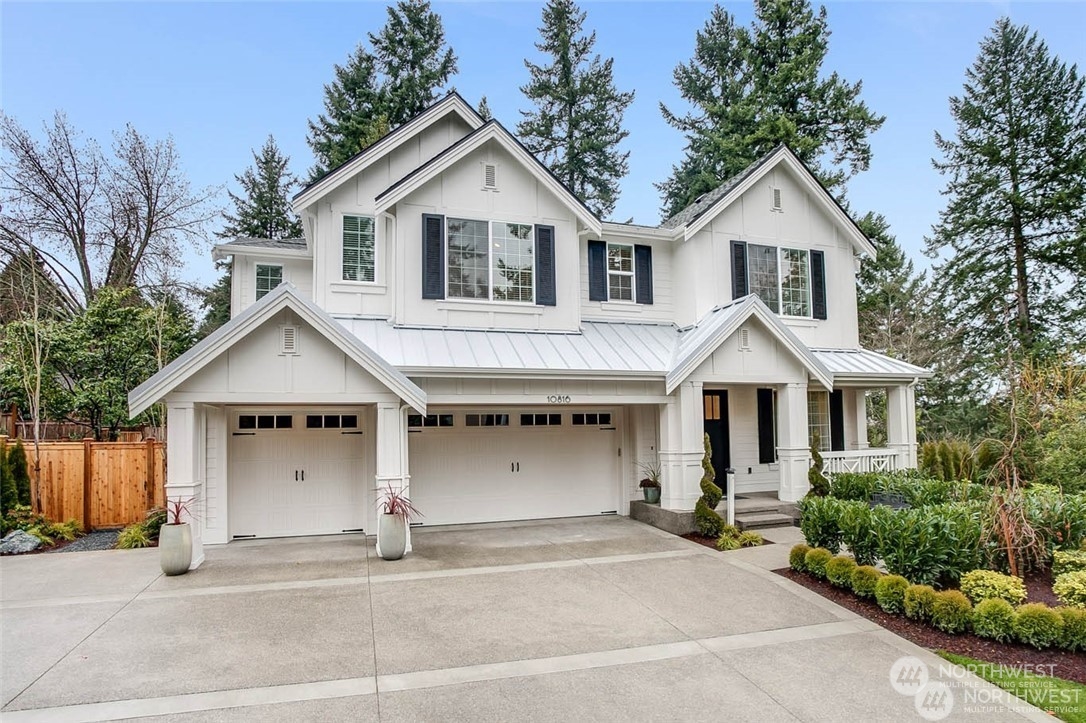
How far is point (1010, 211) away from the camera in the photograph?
21469mm

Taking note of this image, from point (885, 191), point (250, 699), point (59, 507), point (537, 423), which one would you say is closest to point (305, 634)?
point (250, 699)

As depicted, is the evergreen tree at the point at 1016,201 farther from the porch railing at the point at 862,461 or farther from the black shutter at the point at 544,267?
the black shutter at the point at 544,267

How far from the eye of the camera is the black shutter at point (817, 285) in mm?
13812

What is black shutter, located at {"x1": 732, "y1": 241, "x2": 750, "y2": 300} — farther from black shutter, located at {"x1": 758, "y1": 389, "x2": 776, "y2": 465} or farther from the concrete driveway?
the concrete driveway

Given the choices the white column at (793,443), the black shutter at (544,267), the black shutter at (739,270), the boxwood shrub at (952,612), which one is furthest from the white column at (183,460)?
the black shutter at (739,270)

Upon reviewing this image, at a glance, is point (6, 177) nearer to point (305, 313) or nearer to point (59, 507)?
point (59, 507)

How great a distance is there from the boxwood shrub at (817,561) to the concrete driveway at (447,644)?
1.17 ft

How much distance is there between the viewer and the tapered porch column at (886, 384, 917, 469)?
509 inches

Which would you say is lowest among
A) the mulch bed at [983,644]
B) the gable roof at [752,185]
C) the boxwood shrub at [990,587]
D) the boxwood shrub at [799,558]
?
the mulch bed at [983,644]

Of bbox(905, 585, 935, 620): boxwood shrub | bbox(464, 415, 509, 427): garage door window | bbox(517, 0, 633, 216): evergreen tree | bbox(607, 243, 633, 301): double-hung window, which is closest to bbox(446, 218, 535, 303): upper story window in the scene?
bbox(607, 243, 633, 301): double-hung window

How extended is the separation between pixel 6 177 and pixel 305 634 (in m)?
22.4

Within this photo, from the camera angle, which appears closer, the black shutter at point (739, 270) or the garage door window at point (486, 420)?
the garage door window at point (486, 420)

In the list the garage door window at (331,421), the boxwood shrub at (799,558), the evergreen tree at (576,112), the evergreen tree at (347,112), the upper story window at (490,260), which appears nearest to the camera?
the boxwood shrub at (799,558)

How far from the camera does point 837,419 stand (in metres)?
13.9
